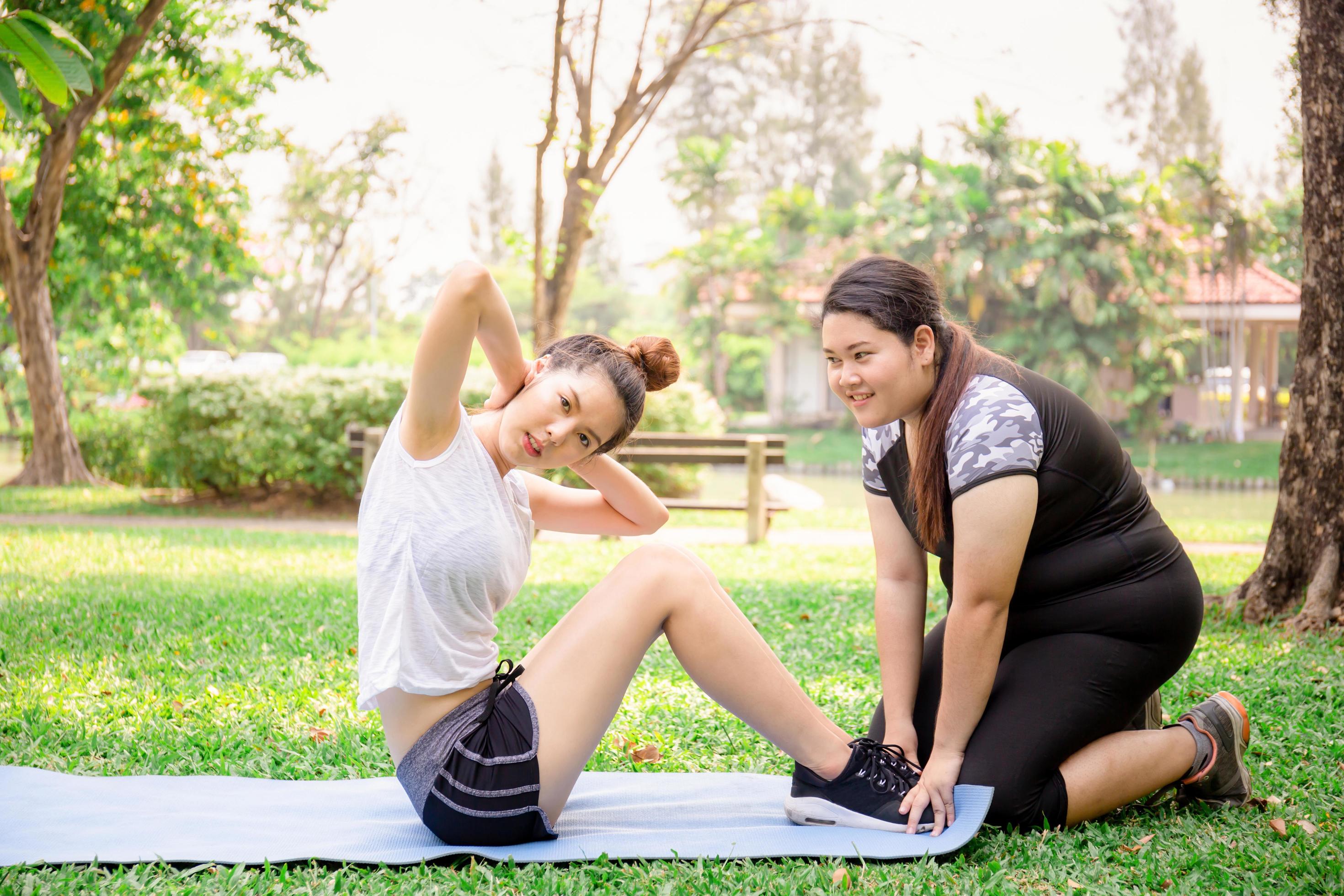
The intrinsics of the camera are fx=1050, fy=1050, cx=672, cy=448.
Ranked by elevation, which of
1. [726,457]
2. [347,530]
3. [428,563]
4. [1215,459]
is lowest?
[1215,459]

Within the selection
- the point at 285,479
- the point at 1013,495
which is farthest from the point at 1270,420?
the point at 1013,495

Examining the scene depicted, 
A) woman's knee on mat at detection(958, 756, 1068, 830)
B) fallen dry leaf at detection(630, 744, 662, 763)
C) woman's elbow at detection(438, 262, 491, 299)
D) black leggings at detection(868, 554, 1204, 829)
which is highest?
woman's elbow at detection(438, 262, 491, 299)

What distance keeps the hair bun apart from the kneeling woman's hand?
1.13 meters

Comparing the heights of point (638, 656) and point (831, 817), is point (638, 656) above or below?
above

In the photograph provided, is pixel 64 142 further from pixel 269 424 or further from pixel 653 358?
pixel 653 358

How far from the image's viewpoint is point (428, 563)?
2270 millimetres

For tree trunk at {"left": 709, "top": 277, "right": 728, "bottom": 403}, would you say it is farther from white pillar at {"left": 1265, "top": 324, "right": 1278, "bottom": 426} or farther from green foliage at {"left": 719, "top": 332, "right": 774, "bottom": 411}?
white pillar at {"left": 1265, "top": 324, "right": 1278, "bottom": 426}

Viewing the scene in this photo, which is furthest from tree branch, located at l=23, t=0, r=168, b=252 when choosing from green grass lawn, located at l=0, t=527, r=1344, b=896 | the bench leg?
the bench leg

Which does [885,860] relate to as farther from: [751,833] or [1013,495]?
[1013,495]

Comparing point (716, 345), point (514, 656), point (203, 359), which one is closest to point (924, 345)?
point (514, 656)

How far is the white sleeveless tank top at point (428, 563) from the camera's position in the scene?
2.28 metres

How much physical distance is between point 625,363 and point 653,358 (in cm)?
10

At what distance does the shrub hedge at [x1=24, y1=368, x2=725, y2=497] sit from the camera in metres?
10.8

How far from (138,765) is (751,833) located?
6.11ft
